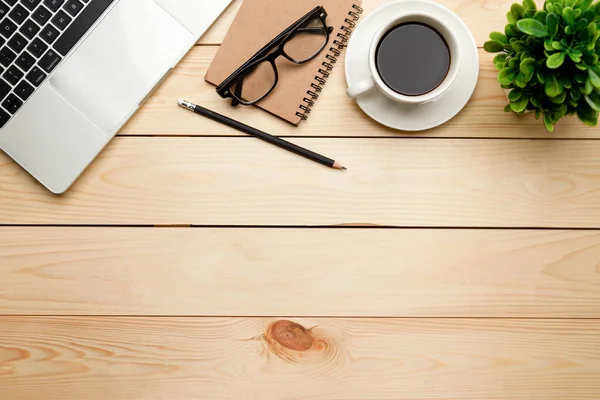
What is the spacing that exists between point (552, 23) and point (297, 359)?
0.54 m

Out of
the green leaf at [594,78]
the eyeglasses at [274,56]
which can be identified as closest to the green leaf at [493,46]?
the green leaf at [594,78]

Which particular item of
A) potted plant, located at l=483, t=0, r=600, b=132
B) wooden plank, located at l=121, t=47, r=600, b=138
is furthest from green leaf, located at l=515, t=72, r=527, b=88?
wooden plank, located at l=121, t=47, r=600, b=138

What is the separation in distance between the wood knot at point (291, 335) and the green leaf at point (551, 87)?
1.45 feet

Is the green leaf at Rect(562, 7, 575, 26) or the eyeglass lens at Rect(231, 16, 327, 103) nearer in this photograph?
the green leaf at Rect(562, 7, 575, 26)

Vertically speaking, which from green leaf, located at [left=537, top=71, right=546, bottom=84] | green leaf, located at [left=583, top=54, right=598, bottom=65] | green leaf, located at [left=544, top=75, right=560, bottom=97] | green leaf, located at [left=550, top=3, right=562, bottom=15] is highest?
green leaf, located at [left=550, top=3, right=562, bottom=15]

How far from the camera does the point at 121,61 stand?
706mm

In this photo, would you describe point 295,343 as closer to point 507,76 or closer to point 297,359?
point 297,359

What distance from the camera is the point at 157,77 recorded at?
72cm

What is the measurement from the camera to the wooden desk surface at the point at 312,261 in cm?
73

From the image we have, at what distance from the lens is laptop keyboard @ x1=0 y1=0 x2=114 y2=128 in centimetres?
→ 68

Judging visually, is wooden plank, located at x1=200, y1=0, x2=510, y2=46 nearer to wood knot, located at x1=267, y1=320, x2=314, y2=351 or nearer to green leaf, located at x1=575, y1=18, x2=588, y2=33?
green leaf, located at x1=575, y1=18, x2=588, y2=33

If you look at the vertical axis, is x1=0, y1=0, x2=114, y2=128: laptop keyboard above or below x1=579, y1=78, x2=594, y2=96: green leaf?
below

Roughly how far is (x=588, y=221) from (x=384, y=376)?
0.37 metres

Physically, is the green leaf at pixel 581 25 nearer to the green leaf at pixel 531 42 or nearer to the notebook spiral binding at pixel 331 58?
the green leaf at pixel 531 42
